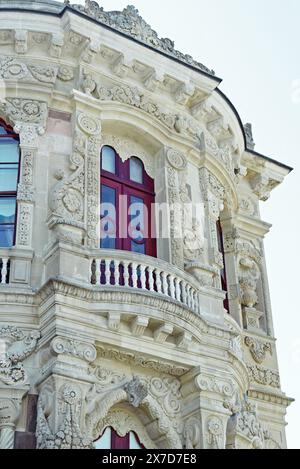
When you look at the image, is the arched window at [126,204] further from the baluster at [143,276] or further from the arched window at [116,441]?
the arched window at [116,441]

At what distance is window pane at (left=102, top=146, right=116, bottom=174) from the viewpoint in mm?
18156

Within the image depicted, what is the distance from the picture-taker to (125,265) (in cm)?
1599

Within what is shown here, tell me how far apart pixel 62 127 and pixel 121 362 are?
15.7ft

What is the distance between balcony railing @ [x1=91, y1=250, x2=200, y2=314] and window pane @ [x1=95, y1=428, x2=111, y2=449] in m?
2.42

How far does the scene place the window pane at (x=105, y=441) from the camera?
15191 millimetres

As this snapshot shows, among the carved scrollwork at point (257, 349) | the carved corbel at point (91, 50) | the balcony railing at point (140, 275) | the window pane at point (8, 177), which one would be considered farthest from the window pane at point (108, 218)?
the carved scrollwork at point (257, 349)

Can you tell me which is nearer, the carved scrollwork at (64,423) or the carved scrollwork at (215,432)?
the carved scrollwork at (64,423)

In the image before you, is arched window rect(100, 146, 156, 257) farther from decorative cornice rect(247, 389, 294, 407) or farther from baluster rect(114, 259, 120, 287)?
decorative cornice rect(247, 389, 294, 407)

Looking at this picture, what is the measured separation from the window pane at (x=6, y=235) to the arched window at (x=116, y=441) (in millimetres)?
3725

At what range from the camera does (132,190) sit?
1817cm

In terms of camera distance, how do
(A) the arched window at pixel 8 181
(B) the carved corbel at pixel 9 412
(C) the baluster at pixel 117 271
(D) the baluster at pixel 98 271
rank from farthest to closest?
(A) the arched window at pixel 8 181 < (C) the baluster at pixel 117 271 < (D) the baluster at pixel 98 271 < (B) the carved corbel at pixel 9 412

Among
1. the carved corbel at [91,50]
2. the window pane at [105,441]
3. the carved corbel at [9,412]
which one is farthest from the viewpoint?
the carved corbel at [91,50]

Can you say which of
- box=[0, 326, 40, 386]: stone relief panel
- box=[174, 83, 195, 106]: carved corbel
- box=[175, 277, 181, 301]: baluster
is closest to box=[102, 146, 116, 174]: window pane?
box=[174, 83, 195, 106]: carved corbel
